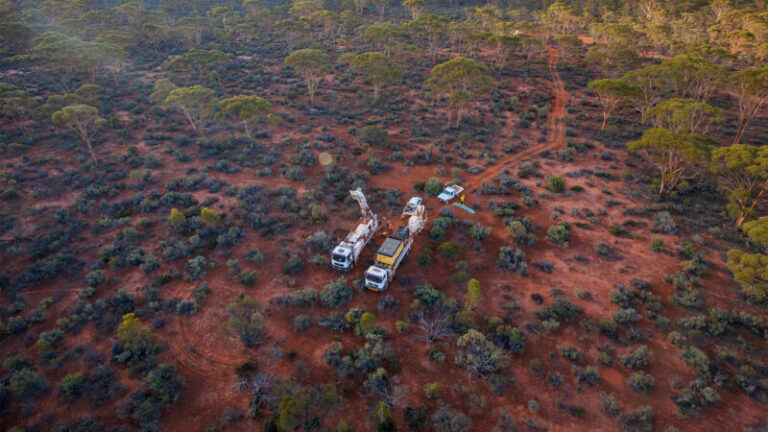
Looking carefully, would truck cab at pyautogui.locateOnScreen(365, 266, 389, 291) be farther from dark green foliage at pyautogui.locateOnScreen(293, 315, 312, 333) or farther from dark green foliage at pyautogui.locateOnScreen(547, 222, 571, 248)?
dark green foliage at pyautogui.locateOnScreen(547, 222, 571, 248)

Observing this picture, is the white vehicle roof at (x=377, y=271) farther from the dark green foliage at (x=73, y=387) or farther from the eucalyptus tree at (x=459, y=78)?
the eucalyptus tree at (x=459, y=78)

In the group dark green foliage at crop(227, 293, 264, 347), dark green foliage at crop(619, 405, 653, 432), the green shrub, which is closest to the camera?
dark green foliage at crop(619, 405, 653, 432)

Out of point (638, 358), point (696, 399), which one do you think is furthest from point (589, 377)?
point (696, 399)

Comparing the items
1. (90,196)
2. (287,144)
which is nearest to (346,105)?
(287,144)

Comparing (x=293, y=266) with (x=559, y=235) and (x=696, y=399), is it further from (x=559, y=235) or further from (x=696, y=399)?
(x=696, y=399)

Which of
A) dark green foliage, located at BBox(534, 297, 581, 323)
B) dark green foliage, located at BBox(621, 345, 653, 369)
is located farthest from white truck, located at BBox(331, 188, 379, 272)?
dark green foliage, located at BBox(621, 345, 653, 369)

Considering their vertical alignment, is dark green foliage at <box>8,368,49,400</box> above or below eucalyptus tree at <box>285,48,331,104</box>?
below

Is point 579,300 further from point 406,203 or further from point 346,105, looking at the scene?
point 346,105
